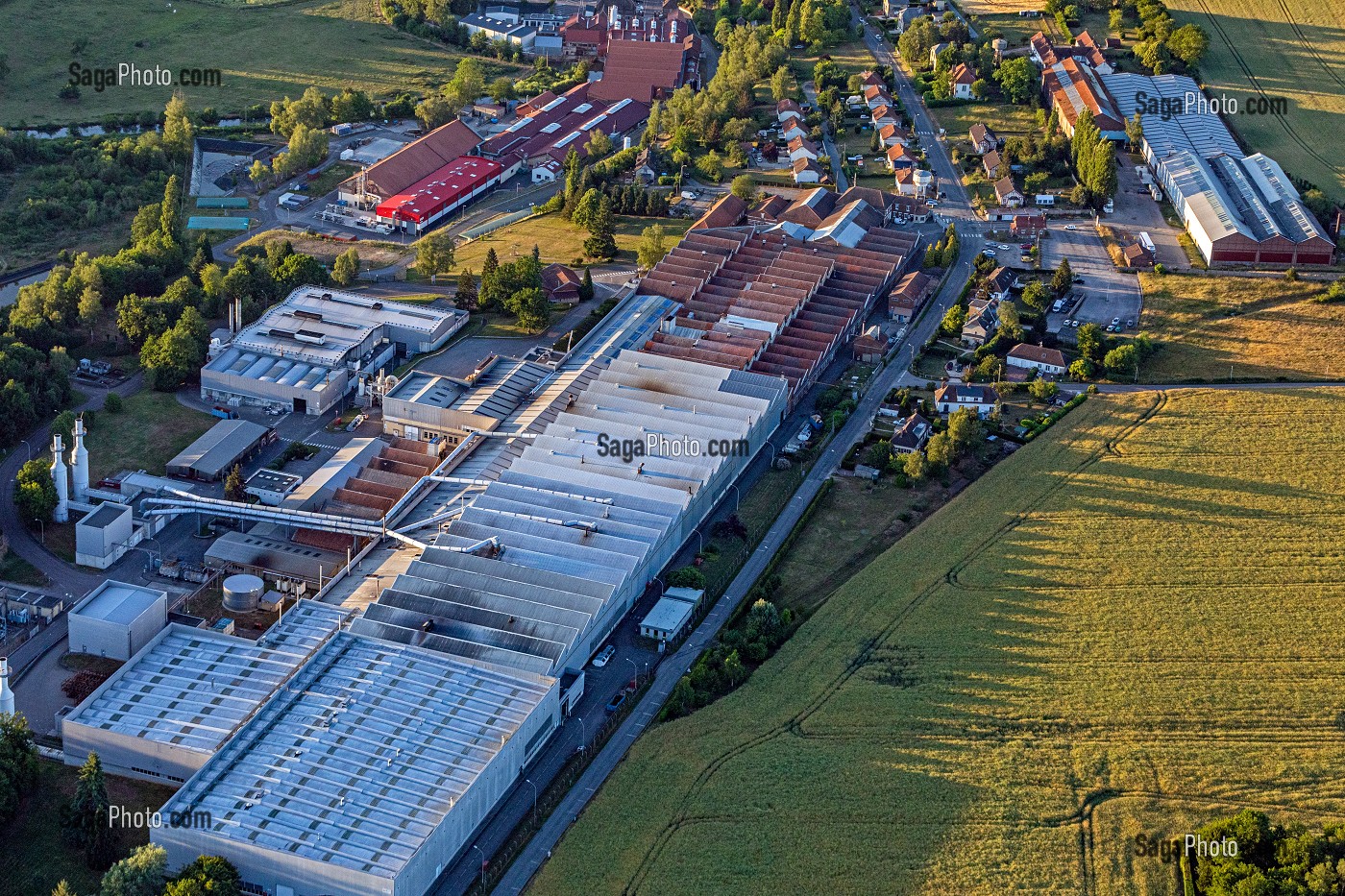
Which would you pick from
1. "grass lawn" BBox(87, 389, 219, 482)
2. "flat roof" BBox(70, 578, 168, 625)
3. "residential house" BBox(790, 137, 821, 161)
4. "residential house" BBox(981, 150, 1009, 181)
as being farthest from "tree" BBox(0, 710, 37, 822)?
"residential house" BBox(981, 150, 1009, 181)

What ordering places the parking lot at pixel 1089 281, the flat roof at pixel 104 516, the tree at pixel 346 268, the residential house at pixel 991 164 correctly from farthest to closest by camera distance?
the residential house at pixel 991 164 < the tree at pixel 346 268 < the parking lot at pixel 1089 281 < the flat roof at pixel 104 516

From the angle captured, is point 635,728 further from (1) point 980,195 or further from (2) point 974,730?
(1) point 980,195

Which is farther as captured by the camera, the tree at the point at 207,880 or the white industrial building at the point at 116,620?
the white industrial building at the point at 116,620

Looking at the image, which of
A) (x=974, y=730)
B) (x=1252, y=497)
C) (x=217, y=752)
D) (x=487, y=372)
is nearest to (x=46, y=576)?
(x=217, y=752)

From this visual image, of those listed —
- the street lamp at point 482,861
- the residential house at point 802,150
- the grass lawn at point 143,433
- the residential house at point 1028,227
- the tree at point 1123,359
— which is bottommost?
the grass lawn at point 143,433

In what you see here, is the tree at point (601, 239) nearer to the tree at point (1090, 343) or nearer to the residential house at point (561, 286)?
the residential house at point (561, 286)

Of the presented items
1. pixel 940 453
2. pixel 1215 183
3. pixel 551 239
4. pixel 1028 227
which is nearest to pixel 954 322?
pixel 1028 227

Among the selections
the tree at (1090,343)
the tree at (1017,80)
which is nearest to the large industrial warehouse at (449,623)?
the tree at (1090,343)
